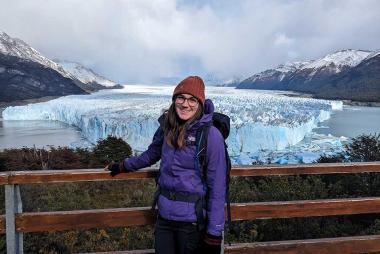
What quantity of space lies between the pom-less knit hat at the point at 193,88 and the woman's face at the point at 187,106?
0.07 feet

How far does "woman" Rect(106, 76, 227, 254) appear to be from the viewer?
7.75 ft

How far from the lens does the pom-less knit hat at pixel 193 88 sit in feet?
8.05

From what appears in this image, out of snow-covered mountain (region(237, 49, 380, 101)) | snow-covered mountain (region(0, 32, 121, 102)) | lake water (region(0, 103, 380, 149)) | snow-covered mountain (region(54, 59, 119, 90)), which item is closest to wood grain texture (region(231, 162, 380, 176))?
lake water (region(0, 103, 380, 149))

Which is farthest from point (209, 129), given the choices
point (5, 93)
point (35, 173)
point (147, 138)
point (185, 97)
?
point (5, 93)

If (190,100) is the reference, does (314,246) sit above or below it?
below

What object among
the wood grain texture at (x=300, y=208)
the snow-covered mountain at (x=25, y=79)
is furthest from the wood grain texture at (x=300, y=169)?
the snow-covered mountain at (x=25, y=79)

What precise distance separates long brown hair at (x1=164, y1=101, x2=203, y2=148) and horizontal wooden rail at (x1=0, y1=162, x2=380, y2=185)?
36 cm

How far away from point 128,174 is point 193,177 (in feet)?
1.55

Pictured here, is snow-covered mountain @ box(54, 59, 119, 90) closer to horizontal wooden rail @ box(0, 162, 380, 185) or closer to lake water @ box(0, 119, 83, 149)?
lake water @ box(0, 119, 83, 149)

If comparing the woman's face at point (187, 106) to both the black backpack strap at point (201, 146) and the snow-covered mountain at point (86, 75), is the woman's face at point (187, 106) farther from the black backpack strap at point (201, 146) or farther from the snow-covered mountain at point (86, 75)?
the snow-covered mountain at point (86, 75)

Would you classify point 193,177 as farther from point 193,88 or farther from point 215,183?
point 193,88

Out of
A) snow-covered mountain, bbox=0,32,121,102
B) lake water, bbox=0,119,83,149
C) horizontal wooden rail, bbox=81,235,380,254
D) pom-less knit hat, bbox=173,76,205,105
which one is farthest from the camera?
snow-covered mountain, bbox=0,32,121,102

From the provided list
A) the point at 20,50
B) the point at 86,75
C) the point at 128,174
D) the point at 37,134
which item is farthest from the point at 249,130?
the point at 86,75

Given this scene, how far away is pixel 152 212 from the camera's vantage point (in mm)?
2783
